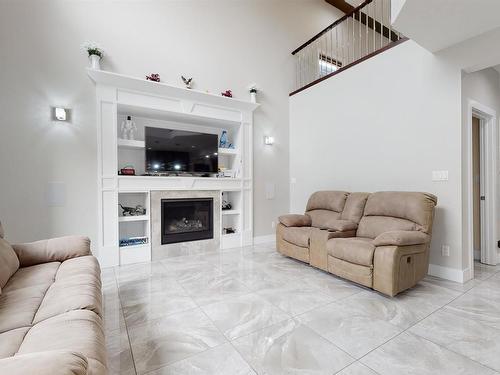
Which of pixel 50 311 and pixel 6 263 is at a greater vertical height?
pixel 6 263

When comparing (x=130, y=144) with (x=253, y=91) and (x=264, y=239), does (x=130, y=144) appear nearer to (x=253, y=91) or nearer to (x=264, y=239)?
(x=253, y=91)

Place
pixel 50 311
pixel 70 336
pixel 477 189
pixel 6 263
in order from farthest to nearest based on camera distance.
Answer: pixel 477 189
pixel 6 263
pixel 50 311
pixel 70 336

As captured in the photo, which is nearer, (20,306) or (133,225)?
(20,306)

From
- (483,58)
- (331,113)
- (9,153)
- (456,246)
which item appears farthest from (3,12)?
(456,246)

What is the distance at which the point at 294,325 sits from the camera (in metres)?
1.89

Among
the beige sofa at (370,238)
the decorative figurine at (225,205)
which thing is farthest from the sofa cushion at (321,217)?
the decorative figurine at (225,205)

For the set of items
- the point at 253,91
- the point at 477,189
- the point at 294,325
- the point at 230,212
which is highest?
the point at 253,91

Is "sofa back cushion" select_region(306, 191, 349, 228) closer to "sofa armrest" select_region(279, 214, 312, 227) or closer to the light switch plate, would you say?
"sofa armrest" select_region(279, 214, 312, 227)

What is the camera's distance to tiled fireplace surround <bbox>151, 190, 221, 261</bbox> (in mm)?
3650

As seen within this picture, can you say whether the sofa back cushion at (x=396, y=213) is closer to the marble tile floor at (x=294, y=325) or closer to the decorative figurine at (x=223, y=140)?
the marble tile floor at (x=294, y=325)

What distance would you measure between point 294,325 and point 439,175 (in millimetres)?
2391

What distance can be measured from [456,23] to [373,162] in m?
1.72

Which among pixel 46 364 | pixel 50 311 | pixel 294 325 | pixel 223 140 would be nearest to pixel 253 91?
pixel 223 140

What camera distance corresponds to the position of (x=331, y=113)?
166 inches
